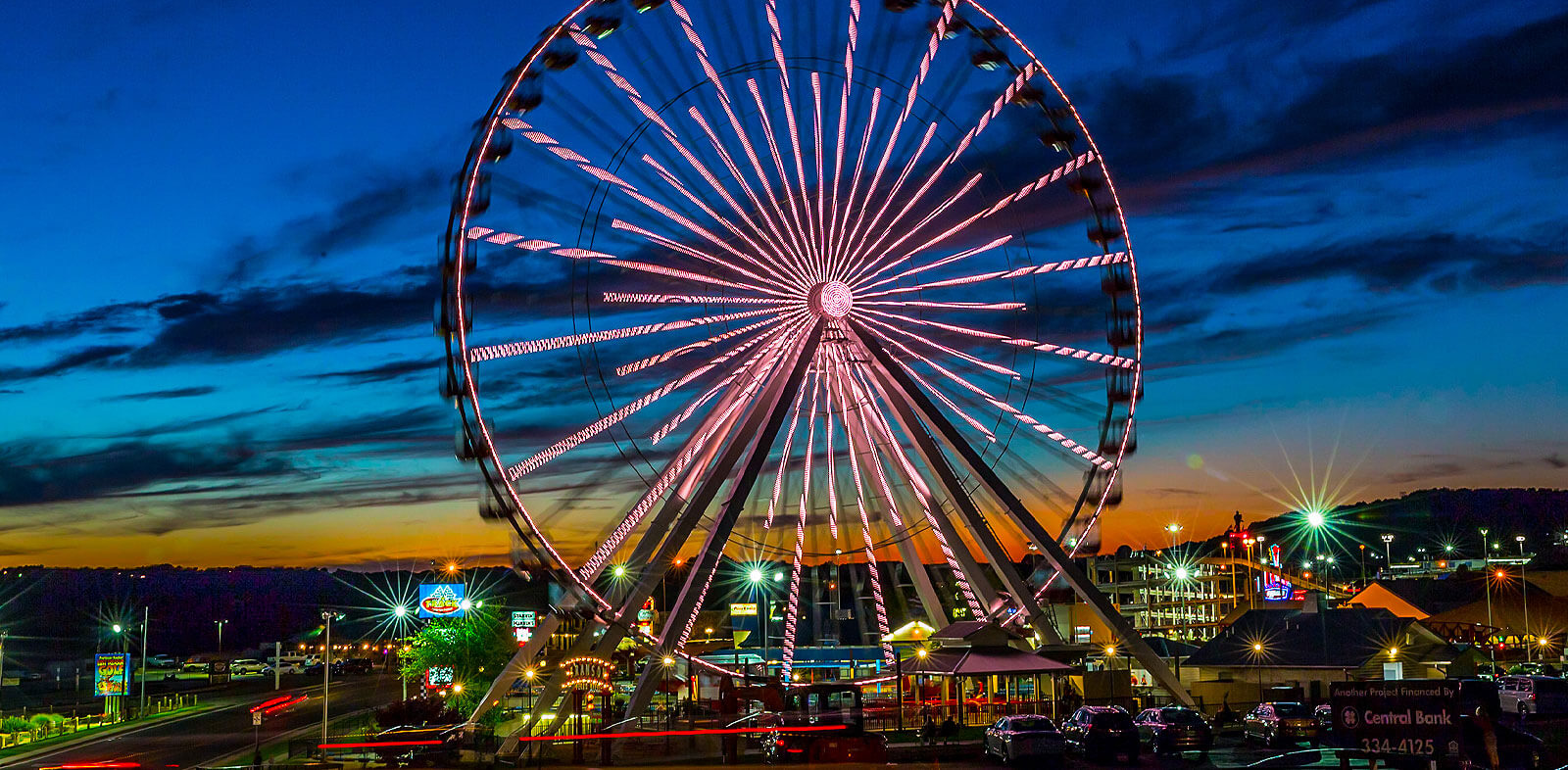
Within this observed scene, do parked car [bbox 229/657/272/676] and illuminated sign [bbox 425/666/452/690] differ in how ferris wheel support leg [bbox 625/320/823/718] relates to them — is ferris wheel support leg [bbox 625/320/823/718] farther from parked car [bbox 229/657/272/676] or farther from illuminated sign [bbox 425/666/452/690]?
parked car [bbox 229/657/272/676]

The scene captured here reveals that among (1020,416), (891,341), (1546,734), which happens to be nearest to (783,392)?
(891,341)

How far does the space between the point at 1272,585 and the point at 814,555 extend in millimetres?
59059

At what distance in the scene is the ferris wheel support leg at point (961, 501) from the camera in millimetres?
41500

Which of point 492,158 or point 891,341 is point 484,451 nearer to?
point 492,158

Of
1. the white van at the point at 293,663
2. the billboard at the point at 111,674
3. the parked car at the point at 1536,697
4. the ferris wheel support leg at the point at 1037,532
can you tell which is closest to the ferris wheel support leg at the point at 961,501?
the ferris wheel support leg at the point at 1037,532

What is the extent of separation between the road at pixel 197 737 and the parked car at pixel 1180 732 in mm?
23803

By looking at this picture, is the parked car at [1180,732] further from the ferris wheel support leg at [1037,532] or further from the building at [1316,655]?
the building at [1316,655]

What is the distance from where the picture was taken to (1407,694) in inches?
800

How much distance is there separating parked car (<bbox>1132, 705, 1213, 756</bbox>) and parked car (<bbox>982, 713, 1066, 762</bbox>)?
390 cm

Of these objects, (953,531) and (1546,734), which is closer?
(1546,734)

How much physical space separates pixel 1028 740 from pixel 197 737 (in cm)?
3365

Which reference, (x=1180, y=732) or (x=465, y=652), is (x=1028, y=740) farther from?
(x=465, y=652)

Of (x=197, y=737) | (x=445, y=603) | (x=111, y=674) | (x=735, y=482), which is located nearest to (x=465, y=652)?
(x=445, y=603)

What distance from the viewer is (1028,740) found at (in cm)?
3184
